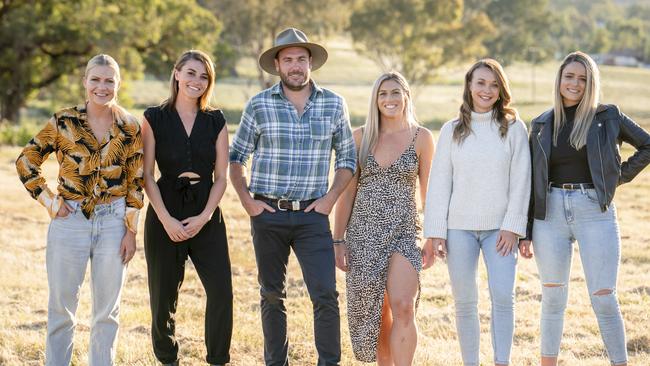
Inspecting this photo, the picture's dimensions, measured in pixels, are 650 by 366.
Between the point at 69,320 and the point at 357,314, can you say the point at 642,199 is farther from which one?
the point at 69,320

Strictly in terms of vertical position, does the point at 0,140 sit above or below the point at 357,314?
above

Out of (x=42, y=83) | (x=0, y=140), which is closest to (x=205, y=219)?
(x=0, y=140)

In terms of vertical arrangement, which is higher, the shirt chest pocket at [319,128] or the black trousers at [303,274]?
the shirt chest pocket at [319,128]

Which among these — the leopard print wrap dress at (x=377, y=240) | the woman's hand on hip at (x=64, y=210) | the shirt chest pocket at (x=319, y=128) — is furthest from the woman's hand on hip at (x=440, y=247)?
the woman's hand on hip at (x=64, y=210)

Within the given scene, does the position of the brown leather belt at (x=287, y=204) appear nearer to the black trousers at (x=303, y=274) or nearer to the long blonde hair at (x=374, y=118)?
the black trousers at (x=303, y=274)

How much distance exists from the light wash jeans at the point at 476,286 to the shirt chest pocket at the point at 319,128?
1.02 meters

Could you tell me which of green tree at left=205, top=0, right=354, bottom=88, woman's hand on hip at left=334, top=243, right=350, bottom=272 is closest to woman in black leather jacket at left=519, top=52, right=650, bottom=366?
woman's hand on hip at left=334, top=243, right=350, bottom=272

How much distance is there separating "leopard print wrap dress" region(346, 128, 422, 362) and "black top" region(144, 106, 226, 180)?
1.04 meters

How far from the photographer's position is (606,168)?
5.34m

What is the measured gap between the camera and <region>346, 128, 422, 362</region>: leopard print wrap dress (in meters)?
5.56

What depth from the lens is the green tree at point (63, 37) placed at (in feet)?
97.6

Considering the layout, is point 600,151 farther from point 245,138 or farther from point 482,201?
point 245,138

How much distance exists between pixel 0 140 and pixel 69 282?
72.4 feet

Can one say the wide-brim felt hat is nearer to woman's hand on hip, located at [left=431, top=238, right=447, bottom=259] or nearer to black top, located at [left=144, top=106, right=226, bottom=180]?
black top, located at [left=144, top=106, right=226, bottom=180]
